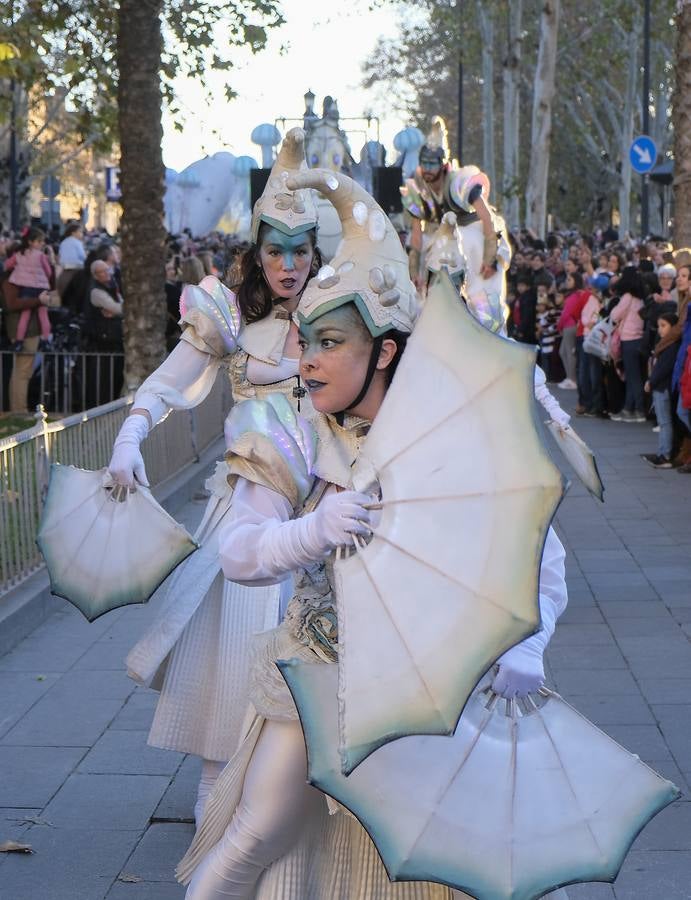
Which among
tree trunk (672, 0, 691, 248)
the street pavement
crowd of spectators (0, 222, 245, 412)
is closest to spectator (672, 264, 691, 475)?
the street pavement

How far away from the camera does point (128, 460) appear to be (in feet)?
15.0

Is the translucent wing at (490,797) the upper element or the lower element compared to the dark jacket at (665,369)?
lower

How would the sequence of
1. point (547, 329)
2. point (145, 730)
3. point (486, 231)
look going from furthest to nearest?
point (547, 329) < point (486, 231) < point (145, 730)

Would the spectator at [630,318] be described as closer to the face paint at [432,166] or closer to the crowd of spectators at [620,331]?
the crowd of spectators at [620,331]

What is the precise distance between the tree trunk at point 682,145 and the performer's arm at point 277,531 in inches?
649

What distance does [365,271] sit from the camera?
312 centimetres

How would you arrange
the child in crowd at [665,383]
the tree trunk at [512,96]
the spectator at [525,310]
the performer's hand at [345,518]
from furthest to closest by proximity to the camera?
the tree trunk at [512,96]
the spectator at [525,310]
the child in crowd at [665,383]
the performer's hand at [345,518]

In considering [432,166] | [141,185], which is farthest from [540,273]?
[432,166]

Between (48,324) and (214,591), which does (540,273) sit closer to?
(48,324)

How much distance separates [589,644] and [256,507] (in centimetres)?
481

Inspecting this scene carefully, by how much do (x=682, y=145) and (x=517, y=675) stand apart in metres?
17.2

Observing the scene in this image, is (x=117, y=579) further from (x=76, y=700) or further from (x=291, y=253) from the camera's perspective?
(x=76, y=700)

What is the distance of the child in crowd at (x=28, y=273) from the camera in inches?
652

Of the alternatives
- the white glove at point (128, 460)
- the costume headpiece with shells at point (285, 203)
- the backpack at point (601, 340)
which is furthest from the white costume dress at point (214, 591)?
the backpack at point (601, 340)
